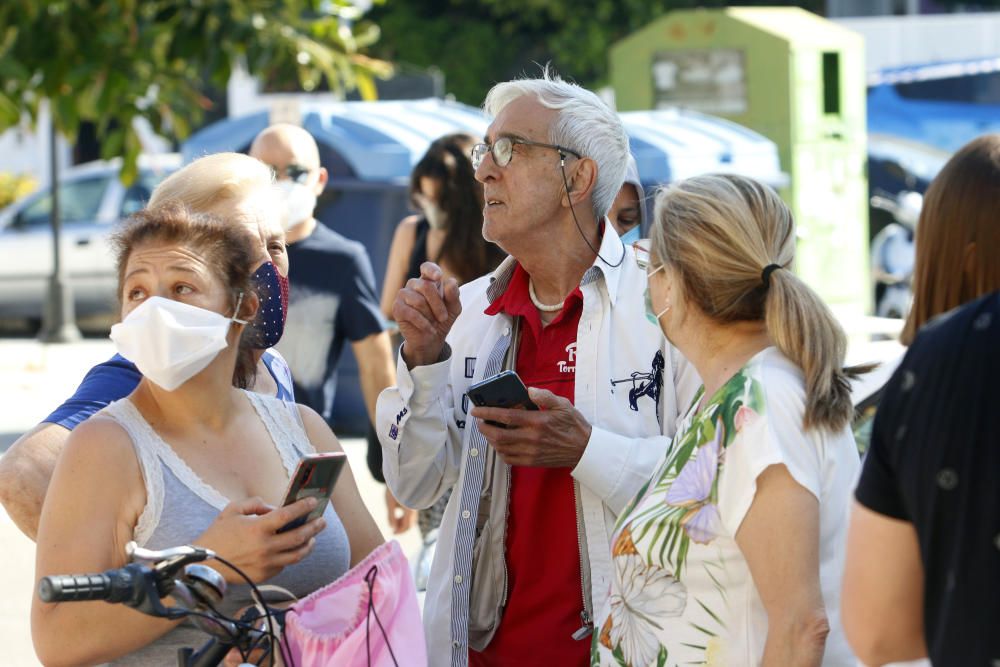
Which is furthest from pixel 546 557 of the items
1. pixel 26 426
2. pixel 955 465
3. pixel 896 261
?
pixel 896 261

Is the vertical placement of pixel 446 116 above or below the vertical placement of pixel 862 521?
below

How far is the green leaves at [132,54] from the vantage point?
8062mm

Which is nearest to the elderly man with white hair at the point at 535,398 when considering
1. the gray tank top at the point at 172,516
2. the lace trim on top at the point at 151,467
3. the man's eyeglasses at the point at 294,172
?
the gray tank top at the point at 172,516

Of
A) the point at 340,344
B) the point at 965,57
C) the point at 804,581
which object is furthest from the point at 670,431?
the point at 965,57

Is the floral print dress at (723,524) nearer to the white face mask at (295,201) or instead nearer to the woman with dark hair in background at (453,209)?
the white face mask at (295,201)

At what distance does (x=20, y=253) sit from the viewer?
17875 millimetres

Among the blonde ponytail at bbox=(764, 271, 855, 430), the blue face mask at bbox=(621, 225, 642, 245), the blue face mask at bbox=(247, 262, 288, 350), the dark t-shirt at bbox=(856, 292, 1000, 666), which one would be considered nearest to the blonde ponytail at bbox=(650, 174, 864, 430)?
the blonde ponytail at bbox=(764, 271, 855, 430)

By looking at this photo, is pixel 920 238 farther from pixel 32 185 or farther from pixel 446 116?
pixel 32 185

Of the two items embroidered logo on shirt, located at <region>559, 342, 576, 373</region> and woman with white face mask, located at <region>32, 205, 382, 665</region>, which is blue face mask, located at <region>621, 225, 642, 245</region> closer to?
embroidered logo on shirt, located at <region>559, 342, 576, 373</region>

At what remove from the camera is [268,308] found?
10.8ft

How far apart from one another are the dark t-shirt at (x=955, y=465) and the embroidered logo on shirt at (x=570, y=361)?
1454 mm

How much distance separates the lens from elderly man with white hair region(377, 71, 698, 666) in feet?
10.9

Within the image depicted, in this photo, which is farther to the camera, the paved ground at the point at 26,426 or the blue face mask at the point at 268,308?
the paved ground at the point at 26,426

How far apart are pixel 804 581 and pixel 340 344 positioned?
3.33m
